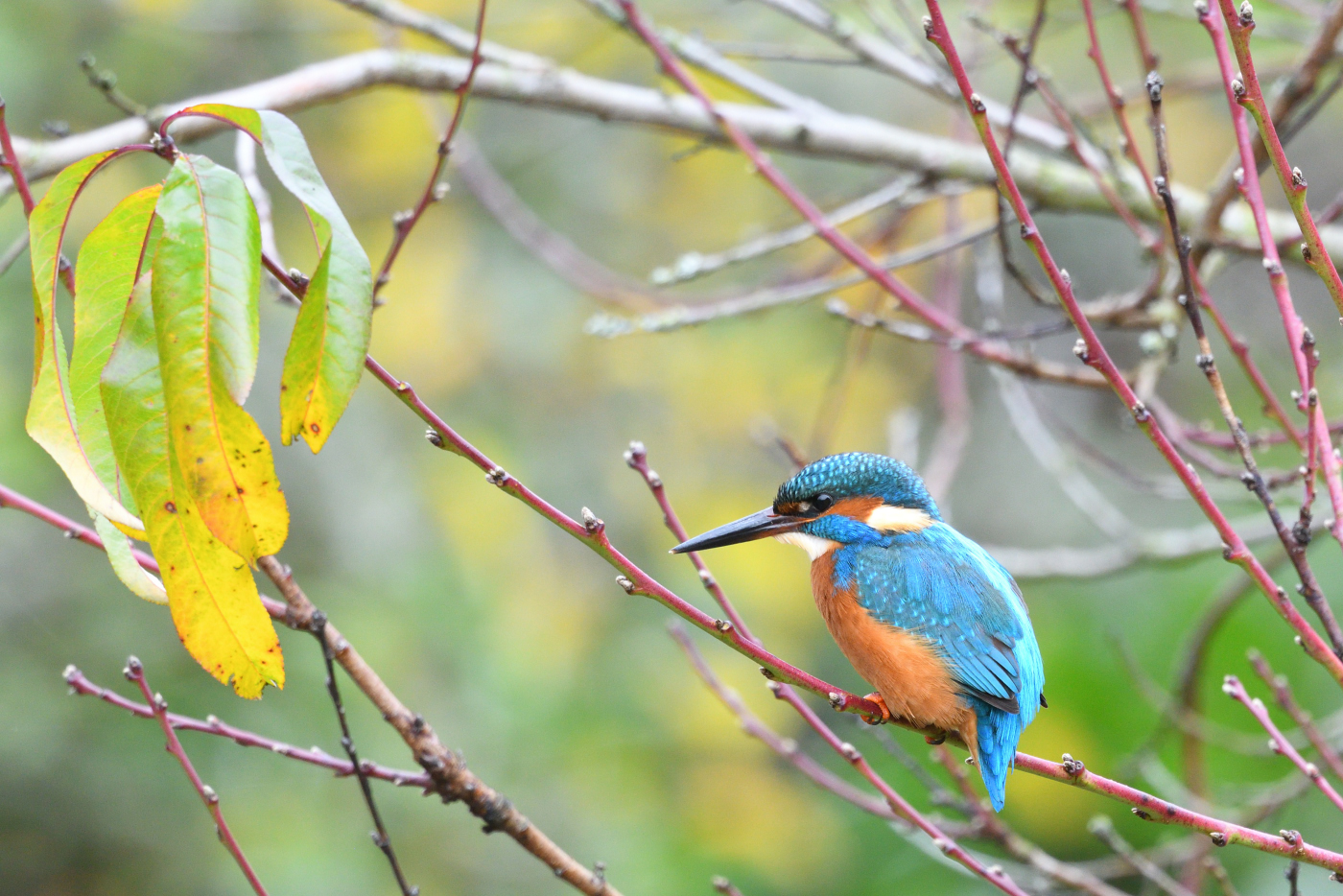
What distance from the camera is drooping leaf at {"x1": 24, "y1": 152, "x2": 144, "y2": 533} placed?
1022 millimetres

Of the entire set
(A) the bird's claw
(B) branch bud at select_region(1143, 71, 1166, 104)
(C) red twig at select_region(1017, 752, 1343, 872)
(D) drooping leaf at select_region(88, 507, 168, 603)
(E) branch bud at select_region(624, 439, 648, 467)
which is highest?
(B) branch bud at select_region(1143, 71, 1166, 104)

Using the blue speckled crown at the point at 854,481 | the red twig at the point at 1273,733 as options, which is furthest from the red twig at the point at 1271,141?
the blue speckled crown at the point at 854,481

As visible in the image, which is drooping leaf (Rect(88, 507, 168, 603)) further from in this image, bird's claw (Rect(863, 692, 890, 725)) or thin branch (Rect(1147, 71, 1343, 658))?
thin branch (Rect(1147, 71, 1343, 658))

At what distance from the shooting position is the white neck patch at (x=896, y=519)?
1871mm

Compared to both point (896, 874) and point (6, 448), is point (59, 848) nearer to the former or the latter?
point (6, 448)

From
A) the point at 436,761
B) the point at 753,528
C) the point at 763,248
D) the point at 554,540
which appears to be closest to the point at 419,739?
the point at 436,761

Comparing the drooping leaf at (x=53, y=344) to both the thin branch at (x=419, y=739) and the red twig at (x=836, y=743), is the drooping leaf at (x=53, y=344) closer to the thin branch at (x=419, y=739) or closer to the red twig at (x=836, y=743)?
the thin branch at (x=419, y=739)

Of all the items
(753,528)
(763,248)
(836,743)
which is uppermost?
(763,248)

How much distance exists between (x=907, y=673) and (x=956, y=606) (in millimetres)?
156

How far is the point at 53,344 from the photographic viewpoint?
104 cm

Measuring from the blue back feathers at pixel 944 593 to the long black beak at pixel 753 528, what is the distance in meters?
0.03

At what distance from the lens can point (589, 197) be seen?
6.10 meters

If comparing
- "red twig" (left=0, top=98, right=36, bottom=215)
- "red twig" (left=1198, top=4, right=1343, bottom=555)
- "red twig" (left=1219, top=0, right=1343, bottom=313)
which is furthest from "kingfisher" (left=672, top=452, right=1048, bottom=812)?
"red twig" (left=0, top=98, right=36, bottom=215)

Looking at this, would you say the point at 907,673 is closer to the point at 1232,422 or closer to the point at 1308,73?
the point at 1232,422
